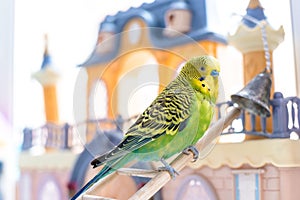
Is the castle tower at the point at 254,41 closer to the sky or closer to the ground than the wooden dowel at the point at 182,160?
closer to the sky

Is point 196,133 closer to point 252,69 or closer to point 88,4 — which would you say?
point 252,69

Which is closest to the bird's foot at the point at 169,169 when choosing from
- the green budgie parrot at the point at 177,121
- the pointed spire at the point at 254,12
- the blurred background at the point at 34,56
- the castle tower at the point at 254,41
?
the green budgie parrot at the point at 177,121

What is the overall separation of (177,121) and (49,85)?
2.07ft

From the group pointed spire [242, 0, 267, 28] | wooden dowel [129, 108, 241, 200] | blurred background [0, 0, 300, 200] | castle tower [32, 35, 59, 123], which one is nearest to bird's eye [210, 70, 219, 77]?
wooden dowel [129, 108, 241, 200]

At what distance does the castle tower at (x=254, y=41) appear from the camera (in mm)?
931

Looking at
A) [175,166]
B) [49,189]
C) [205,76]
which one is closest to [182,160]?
[175,166]

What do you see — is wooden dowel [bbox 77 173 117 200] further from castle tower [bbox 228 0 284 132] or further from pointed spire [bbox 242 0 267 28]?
pointed spire [bbox 242 0 267 28]

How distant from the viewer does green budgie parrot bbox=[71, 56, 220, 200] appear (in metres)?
0.78

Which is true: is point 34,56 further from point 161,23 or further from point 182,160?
point 182,160

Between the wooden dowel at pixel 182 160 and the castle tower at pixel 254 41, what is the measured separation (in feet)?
0.26

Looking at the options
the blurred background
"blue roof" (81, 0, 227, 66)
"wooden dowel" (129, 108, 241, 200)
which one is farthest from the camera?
the blurred background

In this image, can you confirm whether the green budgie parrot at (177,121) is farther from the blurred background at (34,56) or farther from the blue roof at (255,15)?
the blurred background at (34,56)

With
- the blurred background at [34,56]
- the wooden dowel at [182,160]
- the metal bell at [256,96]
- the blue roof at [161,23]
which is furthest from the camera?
the blurred background at [34,56]

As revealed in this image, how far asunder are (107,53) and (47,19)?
0.37m
